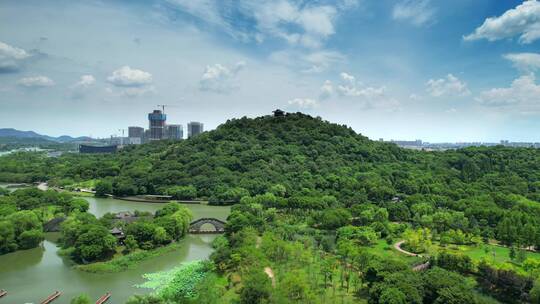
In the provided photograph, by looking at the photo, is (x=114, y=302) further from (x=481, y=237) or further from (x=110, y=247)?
(x=481, y=237)

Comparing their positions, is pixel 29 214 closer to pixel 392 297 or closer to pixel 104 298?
pixel 104 298

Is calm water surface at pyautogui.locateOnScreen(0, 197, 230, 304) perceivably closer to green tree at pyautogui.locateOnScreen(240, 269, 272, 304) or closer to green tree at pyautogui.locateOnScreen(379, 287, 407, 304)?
green tree at pyautogui.locateOnScreen(240, 269, 272, 304)

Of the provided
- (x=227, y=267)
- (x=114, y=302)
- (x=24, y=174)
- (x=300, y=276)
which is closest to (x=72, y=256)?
(x=114, y=302)

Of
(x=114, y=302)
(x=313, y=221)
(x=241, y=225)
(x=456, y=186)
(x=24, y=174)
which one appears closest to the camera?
(x=114, y=302)

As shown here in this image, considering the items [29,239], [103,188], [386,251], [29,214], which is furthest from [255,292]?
[103,188]

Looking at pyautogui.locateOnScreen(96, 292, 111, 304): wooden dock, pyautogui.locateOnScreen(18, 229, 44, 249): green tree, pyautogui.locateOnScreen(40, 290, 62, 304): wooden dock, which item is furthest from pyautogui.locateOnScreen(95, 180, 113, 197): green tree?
pyautogui.locateOnScreen(96, 292, 111, 304): wooden dock
